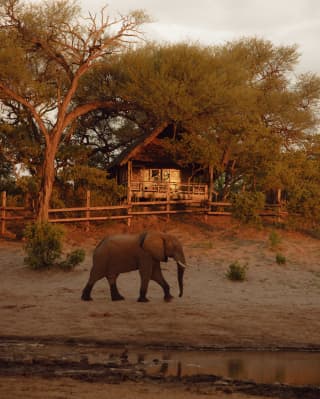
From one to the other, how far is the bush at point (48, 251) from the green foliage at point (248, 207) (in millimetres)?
9566

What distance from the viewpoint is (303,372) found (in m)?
10.6

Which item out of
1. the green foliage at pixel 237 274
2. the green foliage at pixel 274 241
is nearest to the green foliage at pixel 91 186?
the green foliage at pixel 274 241

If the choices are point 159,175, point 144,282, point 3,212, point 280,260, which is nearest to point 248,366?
point 144,282

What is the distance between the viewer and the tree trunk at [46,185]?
28953 mm

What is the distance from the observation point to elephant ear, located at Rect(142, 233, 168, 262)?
1596 cm

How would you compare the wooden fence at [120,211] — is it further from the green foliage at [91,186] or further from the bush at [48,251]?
the bush at [48,251]

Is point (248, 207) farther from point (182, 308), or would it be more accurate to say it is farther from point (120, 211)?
point (182, 308)

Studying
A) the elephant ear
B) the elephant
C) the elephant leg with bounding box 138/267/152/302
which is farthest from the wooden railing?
the elephant leg with bounding box 138/267/152/302

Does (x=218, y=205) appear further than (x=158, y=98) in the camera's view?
Yes

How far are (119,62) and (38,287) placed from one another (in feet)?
55.5

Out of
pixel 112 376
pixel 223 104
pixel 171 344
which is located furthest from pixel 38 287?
pixel 223 104

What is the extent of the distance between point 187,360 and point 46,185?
1911 centimetres

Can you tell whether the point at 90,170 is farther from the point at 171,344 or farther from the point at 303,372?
the point at 303,372

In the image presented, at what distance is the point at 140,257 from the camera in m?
16.0
